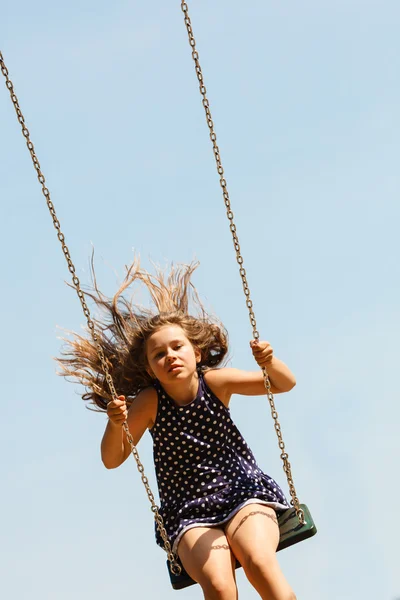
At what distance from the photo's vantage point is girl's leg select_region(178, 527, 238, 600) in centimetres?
584

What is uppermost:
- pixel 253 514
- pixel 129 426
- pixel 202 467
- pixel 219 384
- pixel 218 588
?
pixel 219 384

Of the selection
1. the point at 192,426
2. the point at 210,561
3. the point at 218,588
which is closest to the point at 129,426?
the point at 192,426

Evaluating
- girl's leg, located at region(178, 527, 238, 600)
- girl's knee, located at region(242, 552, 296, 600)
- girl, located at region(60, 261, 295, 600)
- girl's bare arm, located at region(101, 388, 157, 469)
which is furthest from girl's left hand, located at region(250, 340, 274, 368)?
girl's knee, located at region(242, 552, 296, 600)

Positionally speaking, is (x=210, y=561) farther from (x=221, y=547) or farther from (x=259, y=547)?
(x=259, y=547)

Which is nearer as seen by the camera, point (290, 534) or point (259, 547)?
point (259, 547)

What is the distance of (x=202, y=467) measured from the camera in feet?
21.3

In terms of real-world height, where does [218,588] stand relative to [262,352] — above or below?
below

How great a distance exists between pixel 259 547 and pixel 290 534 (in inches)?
12.6

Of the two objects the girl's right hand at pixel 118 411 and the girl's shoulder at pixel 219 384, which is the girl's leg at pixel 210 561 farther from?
the girl's shoulder at pixel 219 384

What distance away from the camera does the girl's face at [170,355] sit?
259 inches

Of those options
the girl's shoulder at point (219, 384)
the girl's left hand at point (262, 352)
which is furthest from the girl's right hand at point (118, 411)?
the girl's left hand at point (262, 352)

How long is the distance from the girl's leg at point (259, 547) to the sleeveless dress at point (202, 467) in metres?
0.09

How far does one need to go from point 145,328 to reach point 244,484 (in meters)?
1.08

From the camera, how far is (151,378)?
689cm
